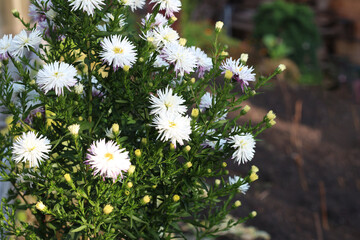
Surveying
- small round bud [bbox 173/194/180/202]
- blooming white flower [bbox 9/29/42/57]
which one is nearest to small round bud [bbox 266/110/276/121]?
small round bud [bbox 173/194/180/202]

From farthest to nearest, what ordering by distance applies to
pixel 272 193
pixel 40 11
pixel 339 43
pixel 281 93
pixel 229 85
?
pixel 339 43 < pixel 281 93 < pixel 272 193 < pixel 40 11 < pixel 229 85

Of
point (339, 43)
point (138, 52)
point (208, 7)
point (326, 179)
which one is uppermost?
point (208, 7)

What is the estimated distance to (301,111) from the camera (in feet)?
20.8

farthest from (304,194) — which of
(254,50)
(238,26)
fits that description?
(238,26)

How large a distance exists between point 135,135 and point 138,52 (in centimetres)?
29

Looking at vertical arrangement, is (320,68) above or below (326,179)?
above

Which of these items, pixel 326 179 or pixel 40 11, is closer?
pixel 40 11

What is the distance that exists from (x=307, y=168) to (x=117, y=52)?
3939mm

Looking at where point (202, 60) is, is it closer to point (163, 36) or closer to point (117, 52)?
point (163, 36)

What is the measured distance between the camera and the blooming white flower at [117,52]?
130 cm

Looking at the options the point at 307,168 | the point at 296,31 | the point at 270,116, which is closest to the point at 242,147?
the point at 270,116

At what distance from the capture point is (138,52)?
142 cm

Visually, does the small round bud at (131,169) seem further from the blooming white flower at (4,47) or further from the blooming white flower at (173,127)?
the blooming white flower at (4,47)

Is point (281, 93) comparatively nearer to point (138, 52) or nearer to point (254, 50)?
point (254, 50)
